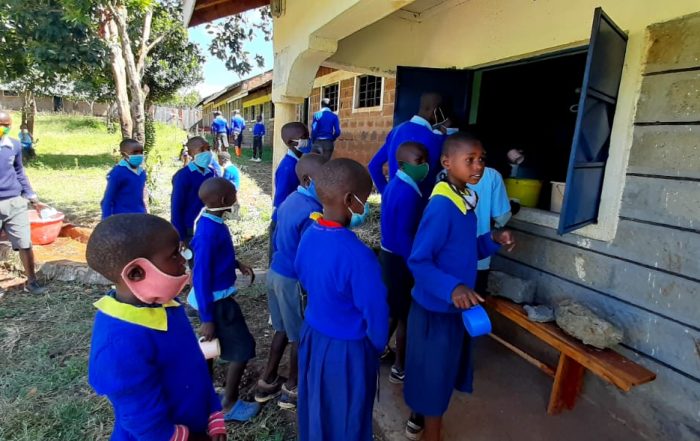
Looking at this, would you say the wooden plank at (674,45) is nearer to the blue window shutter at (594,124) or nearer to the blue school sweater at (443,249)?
the blue window shutter at (594,124)

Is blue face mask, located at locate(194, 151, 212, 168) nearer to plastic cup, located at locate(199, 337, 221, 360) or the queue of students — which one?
the queue of students

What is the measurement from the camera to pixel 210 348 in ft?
6.75

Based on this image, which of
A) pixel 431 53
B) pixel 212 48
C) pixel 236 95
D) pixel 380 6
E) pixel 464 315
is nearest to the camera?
pixel 464 315

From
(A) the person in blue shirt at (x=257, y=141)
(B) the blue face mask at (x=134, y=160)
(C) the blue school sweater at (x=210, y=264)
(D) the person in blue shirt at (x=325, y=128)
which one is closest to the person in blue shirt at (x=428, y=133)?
(C) the blue school sweater at (x=210, y=264)

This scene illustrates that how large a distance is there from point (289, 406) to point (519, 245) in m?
2.10

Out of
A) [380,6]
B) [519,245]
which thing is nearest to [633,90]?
[519,245]

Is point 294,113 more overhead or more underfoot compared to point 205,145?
more overhead

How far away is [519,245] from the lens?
325 cm

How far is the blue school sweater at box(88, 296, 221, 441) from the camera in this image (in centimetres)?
110

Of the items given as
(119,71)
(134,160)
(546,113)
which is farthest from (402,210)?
(119,71)

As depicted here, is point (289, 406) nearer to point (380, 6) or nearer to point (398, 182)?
point (398, 182)

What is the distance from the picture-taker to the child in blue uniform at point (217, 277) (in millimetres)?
2064

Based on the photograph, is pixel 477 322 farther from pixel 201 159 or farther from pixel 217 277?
pixel 201 159

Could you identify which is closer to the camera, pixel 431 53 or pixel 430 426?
pixel 430 426
